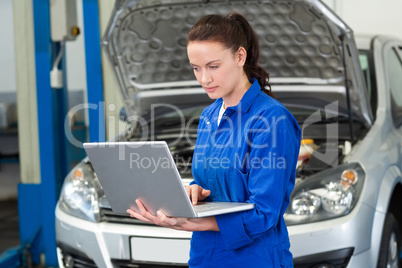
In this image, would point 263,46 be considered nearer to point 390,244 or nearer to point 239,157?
point 390,244

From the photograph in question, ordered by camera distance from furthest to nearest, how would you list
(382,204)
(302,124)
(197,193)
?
(302,124) → (382,204) → (197,193)

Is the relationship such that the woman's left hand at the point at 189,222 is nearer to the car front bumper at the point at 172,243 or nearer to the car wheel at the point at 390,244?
the car front bumper at the point at 172,243

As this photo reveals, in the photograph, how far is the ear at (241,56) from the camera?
149cm

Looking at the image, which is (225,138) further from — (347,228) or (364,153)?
(364,153)

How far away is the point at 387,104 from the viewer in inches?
123

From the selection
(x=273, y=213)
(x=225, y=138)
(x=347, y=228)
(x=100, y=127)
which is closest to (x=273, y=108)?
(x=225, y=138)

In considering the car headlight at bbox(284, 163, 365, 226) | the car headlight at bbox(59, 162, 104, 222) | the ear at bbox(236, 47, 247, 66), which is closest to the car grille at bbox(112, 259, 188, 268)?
the car headlight at bbox(59, 162, 104, 222)

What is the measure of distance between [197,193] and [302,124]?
1.72 metres

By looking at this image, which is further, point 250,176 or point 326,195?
point 326,195

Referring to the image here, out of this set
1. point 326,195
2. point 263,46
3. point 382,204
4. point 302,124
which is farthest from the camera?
point 302,124

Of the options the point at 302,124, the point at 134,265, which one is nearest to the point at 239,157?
the point at 134,265

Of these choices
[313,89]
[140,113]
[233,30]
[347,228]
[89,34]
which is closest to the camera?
[233,30]

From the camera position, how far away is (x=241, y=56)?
1500 millimetres

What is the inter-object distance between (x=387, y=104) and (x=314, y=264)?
46.4 inches
